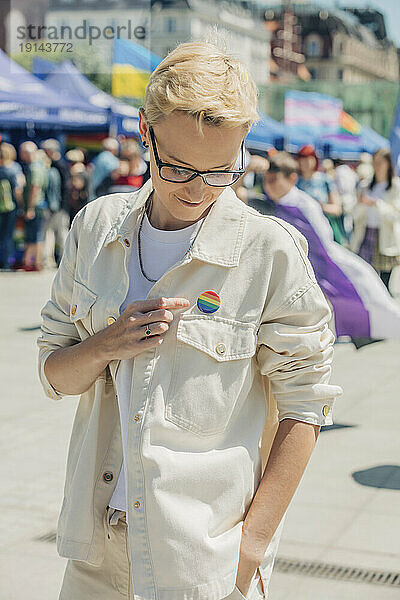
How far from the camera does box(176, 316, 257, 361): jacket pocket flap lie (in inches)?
68.5

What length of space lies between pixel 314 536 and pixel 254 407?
2.70 meters

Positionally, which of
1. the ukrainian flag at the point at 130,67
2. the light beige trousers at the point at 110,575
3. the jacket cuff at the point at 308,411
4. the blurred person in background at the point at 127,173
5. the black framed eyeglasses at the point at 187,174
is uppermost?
the black framed eyeglasses at the point at 187,174

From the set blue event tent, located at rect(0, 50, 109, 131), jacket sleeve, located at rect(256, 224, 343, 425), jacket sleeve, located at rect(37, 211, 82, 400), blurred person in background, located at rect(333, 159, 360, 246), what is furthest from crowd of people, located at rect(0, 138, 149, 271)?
jacket sleeve, located at rect(256, 224, 343, 425)

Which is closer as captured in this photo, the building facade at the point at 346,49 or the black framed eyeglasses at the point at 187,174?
the black framed eyeglasses at the point at 187,174

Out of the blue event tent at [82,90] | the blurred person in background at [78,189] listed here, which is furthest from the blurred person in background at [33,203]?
the blue event tent at [82,90]

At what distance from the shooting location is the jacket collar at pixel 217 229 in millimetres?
1767

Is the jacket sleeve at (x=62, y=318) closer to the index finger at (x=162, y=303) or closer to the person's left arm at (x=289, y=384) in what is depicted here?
the index finger at (x=162, y=303)

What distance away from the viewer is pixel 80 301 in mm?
1875

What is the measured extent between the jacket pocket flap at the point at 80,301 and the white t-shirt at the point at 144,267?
0.07 metres

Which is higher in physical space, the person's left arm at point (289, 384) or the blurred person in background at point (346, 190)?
the person's left arm at point (289, 384)

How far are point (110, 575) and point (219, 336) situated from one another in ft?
1.71

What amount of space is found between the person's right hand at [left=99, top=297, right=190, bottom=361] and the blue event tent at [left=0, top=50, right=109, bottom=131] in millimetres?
15127

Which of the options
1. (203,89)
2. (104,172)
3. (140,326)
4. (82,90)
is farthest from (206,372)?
(82,90)

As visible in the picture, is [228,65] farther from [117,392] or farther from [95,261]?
[117,392]
